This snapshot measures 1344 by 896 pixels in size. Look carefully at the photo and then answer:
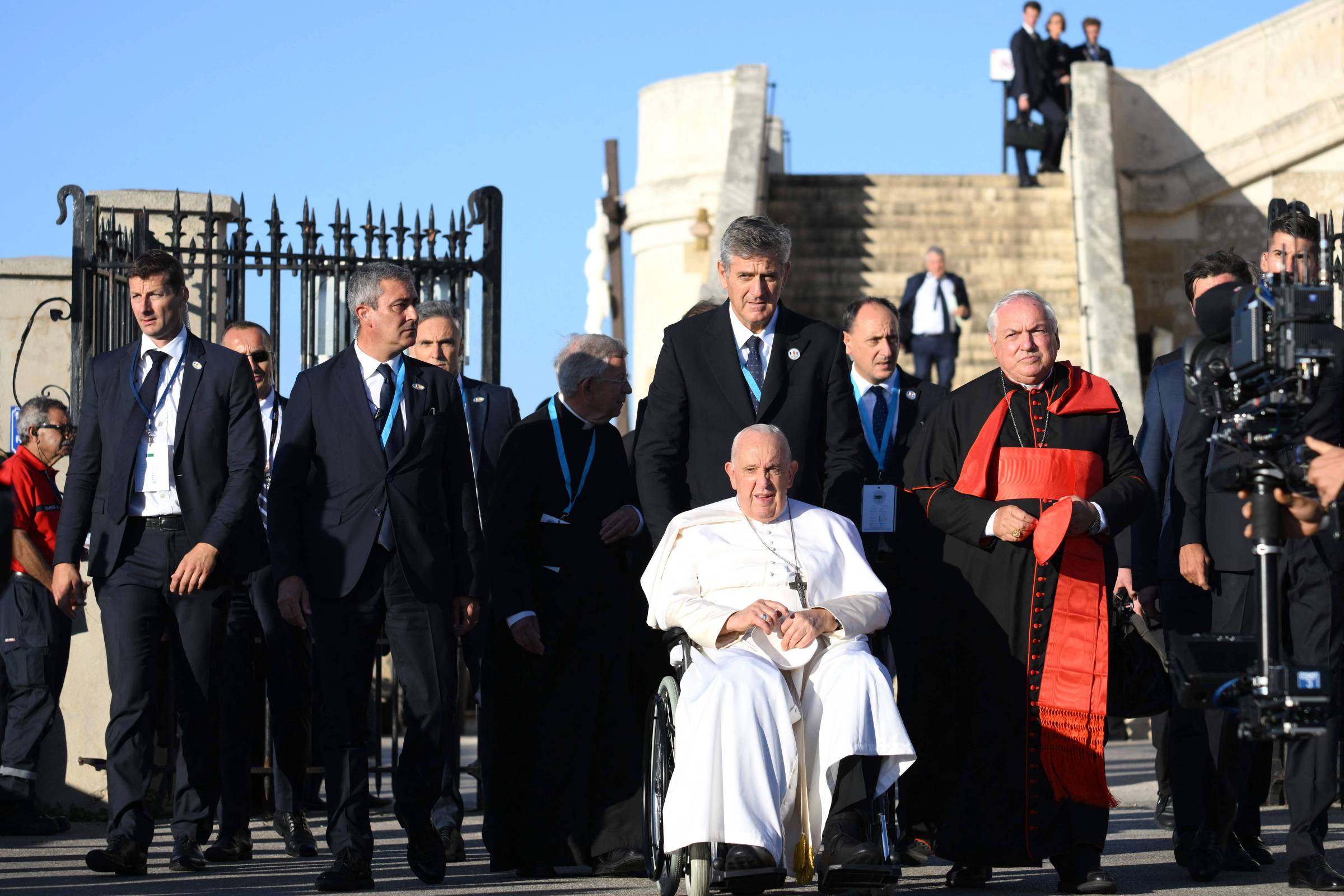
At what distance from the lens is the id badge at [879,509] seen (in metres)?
8.19

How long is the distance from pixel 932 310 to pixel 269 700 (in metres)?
8.41

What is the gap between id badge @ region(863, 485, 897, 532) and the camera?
8188mm

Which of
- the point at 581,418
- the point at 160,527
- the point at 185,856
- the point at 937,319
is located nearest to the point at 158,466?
the point at 160,527

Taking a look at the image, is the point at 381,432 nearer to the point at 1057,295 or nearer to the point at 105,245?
the point at 105,245

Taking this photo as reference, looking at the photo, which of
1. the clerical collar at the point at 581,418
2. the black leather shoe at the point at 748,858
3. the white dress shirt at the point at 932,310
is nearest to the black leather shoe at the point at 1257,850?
the black leather shoe at the point at 748,858

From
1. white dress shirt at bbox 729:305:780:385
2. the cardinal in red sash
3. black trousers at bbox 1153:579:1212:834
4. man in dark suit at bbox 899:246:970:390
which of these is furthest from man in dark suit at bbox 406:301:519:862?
man in dark suit at bbox 899:246:970:390

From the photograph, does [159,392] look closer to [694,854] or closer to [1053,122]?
[694,854]

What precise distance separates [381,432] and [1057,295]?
12513 mm

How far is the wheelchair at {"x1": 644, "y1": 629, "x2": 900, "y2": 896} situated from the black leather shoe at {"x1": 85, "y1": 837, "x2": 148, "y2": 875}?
1898 millimetres

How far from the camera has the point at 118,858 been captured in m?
7.33

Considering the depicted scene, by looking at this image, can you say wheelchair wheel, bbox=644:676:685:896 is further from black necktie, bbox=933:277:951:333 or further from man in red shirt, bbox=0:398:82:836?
black necktie, bbox=933:277:951:333

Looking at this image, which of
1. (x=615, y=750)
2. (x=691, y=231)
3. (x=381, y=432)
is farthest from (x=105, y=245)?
(x=691, y=231)

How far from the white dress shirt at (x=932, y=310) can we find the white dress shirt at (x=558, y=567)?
838cm

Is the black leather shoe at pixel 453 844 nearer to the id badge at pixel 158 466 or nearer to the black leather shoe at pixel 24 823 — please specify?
the id badge at pixel 158 466
